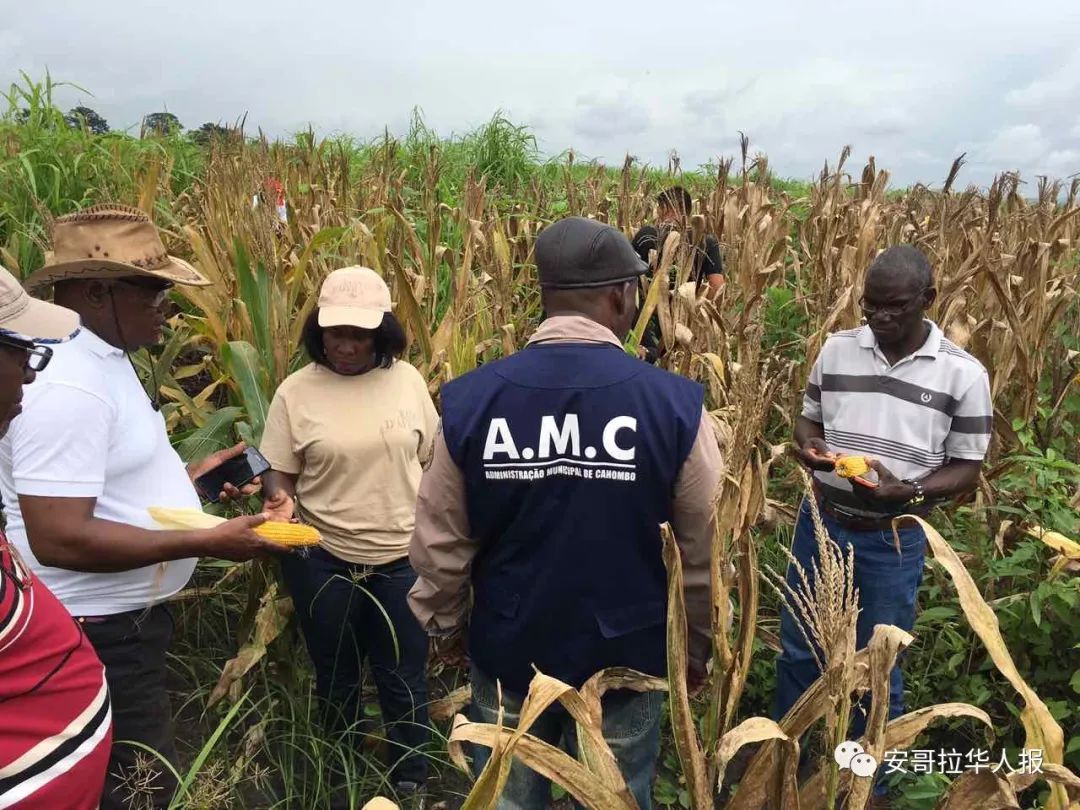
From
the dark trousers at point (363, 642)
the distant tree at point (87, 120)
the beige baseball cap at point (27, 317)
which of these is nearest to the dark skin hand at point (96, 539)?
the beige baseball cap at point (27, 317)

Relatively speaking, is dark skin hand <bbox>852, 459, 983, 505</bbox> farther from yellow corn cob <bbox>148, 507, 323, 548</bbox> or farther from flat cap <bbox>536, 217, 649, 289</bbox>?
yellow corn cob <bbox>148, 507, 323, 548</bbox>

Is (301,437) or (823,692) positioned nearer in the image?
(823,692)

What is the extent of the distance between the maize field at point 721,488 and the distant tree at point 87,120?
0.40ft

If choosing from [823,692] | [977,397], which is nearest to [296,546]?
[823,692]

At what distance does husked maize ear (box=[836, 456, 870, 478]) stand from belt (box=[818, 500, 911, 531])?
0.18 m

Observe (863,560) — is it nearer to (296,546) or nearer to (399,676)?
(399,676)

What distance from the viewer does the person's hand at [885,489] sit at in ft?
7.29

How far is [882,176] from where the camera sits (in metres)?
6.24

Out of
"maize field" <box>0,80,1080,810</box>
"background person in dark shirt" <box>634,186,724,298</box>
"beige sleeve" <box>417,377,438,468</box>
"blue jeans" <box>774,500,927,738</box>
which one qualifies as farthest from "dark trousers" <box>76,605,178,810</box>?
"background person in dark shirt" <box>634,186,724,298</box>

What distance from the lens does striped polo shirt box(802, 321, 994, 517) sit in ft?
7.41

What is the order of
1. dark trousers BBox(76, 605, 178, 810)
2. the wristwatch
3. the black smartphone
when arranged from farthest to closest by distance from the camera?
1. the wristwatch
2. the black smartphone
3. dark trousers BBox(76, 605, 178, 810)

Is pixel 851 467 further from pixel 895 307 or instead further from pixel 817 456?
pixel 895 307

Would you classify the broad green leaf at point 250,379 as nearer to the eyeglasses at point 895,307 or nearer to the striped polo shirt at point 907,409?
the striped polo shirt at point 907,409

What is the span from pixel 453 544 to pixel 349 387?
29.7 inches
